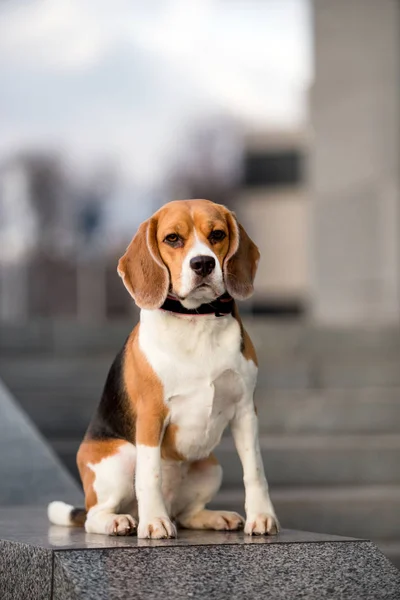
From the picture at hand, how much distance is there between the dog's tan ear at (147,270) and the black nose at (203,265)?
0.52 feet

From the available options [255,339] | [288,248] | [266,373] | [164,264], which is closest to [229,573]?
[164,264]

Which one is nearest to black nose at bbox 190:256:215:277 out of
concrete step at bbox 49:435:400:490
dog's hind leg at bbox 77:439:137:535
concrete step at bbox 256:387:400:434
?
dog's hind leg at bbox 77:439:137:535

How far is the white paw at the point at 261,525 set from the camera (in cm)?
400

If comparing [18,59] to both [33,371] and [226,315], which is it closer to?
[33,371]

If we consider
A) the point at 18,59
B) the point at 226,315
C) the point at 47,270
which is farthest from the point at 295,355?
the point at 47,270

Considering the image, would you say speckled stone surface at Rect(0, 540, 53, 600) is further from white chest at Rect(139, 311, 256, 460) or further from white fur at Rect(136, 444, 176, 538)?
white chest at Rect(139, 311, 256, 460)

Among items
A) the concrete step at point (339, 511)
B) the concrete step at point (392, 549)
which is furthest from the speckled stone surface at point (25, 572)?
the concrete step at point (392, 549)

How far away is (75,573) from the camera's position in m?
3.49

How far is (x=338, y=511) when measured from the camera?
5867 millimetres

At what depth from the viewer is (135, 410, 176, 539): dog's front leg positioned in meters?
3.87

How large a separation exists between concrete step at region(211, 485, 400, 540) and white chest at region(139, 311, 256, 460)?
181cm

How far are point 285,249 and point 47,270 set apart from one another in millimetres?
7433

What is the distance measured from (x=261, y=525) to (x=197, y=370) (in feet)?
1.97

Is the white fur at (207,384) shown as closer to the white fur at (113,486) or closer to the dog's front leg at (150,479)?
the dog's front leg at (150,479)
